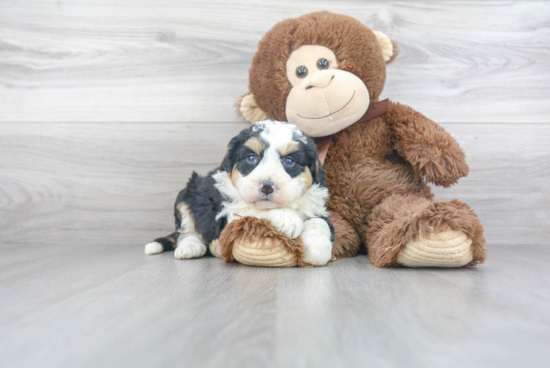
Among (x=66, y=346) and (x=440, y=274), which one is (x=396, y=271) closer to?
(x=440, y=274)

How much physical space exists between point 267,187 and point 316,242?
0.25 m

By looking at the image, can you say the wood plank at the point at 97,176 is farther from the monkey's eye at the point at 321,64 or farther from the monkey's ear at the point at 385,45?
the monkey's ear at the point at 385,45

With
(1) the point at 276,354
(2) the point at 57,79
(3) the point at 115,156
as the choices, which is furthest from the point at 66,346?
(2) the point at 57,79

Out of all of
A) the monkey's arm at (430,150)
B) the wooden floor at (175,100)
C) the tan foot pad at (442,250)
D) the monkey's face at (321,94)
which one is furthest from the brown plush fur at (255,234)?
the wooden floor at (175,100)

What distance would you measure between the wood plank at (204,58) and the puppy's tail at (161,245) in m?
0.66

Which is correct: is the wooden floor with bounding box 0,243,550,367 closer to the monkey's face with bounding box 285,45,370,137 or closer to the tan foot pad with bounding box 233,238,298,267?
the tan foot pad with bounding box 233,238,298,267

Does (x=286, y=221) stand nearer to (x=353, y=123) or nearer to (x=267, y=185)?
(x=267, y=185)

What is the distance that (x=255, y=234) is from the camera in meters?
1.28

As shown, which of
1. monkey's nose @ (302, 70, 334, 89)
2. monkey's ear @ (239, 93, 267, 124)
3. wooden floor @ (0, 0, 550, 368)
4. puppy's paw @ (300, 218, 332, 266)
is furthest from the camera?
wooden floor @ (0, 0, 550, 368)

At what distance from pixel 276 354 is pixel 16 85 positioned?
2.16 meters

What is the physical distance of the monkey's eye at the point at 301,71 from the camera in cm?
160

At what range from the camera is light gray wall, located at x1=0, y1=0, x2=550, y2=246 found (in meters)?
2.07

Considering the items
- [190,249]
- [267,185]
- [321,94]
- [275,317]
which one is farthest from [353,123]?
[275,317]

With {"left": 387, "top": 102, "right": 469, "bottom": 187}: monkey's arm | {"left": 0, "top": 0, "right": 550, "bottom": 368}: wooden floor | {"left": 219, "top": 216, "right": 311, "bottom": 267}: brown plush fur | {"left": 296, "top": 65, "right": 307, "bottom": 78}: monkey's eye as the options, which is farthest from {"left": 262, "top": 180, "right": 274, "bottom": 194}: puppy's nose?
{"left": 0, "top": 0, "right": 550, "bottom": 368}: wooden floor
